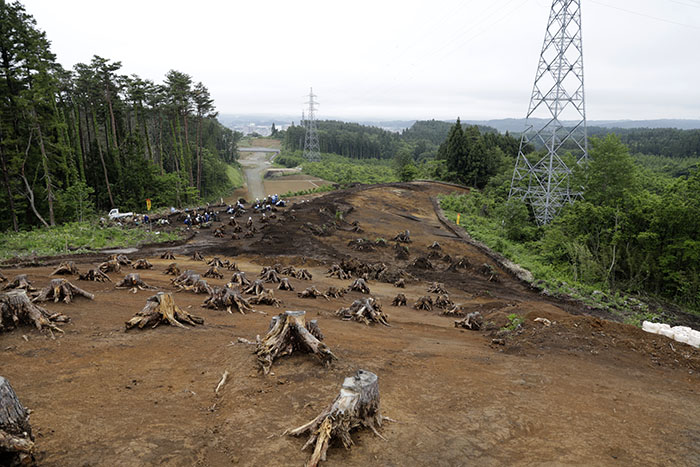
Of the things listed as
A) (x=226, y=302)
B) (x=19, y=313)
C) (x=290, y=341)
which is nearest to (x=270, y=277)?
(x=226, y=302)

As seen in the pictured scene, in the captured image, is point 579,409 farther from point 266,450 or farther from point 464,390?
point 266,450

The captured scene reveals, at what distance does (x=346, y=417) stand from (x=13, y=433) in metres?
3.15

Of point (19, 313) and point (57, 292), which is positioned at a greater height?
point (19, 313)

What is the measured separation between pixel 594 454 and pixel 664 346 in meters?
5.78

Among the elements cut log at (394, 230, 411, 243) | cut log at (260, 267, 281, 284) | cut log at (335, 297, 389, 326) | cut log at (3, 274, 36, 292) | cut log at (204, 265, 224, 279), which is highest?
cut log at (3, 274, 36, 292)

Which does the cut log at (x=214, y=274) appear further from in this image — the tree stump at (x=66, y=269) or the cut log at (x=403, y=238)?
the cut log at (x=403, y=238)

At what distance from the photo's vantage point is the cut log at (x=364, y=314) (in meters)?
10.5

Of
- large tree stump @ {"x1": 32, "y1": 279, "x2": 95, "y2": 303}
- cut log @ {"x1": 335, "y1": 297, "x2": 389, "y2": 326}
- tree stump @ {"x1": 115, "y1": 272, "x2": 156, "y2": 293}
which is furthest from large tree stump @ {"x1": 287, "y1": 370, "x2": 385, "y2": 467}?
tree stump @ {"x1": 115, "y1": 272, "x2": 156, "y2": 293}

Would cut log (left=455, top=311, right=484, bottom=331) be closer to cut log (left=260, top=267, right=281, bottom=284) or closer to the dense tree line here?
cut log (left=260, top=267, right=281, bottom=284)

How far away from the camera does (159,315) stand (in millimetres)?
7816

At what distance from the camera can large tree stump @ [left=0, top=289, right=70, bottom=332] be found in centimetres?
669

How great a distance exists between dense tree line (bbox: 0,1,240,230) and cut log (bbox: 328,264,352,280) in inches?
865

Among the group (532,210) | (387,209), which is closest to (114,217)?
(387,209)

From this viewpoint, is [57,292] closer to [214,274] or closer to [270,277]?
[214,274]
